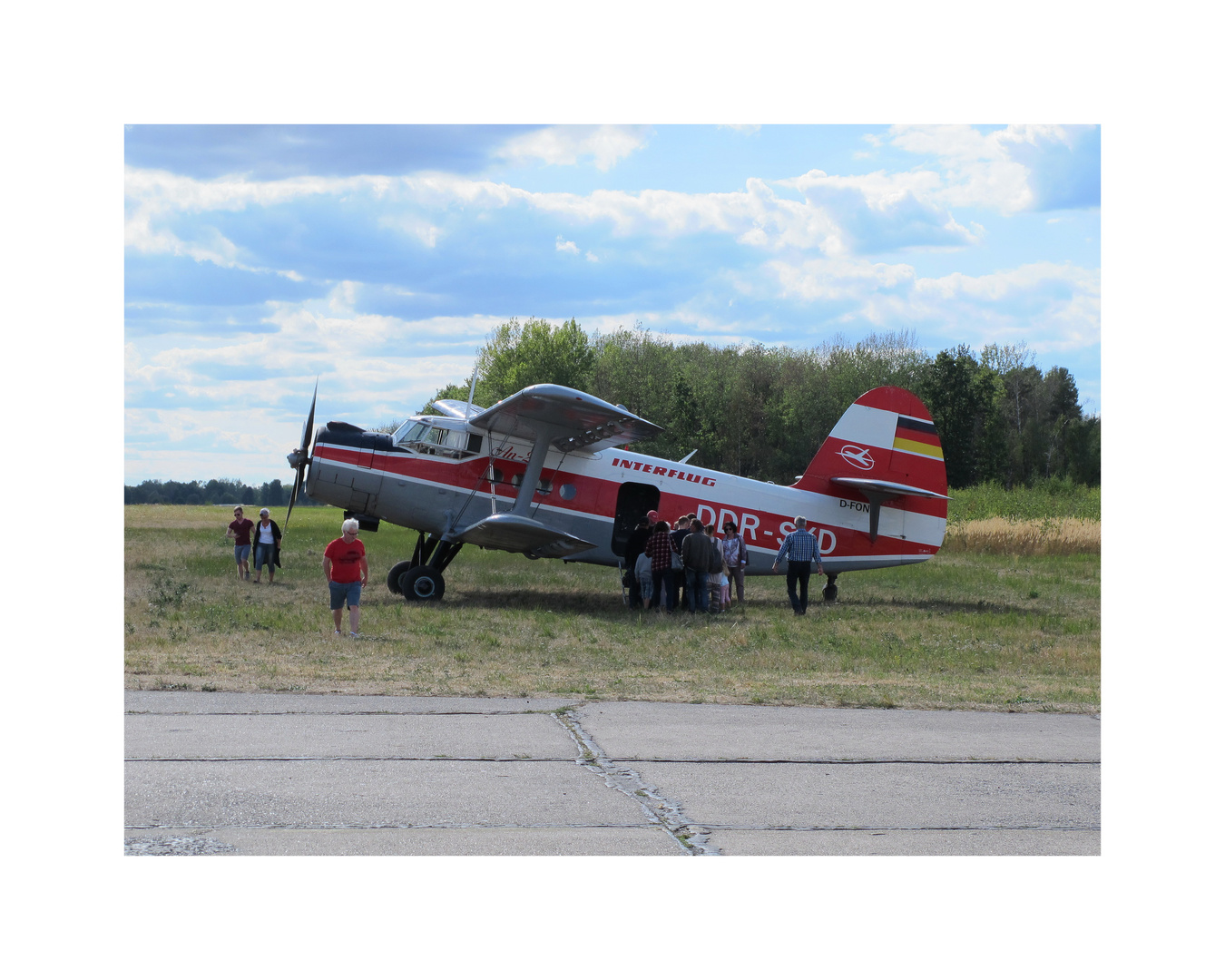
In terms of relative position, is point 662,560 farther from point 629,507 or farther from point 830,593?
point 830,593

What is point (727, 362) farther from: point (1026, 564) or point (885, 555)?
point (885, 555)

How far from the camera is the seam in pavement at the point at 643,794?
17.0 feet

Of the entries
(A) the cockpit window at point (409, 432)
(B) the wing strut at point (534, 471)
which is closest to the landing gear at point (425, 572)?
(B) the wing strut at point (534, 471)

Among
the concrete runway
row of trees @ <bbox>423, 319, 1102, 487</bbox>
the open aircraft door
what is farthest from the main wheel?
row of trees @ <bbox>423, 319, 1102, 487</bbox>

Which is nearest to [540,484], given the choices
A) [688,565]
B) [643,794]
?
[688,565]

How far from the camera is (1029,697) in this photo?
31.9ft

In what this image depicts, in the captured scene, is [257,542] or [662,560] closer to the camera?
[662,560]

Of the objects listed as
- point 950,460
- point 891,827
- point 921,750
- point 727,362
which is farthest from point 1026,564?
A: point 727,362

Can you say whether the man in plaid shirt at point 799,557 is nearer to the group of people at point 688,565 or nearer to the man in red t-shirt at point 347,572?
the group of people at point 688,565

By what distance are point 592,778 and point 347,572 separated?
22.1 feet

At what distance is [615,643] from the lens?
12922 millimetres

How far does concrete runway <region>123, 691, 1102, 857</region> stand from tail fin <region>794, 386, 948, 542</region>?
9.76 meters

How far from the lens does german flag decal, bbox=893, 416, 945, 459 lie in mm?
→ 18750

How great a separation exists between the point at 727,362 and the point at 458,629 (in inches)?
2229
